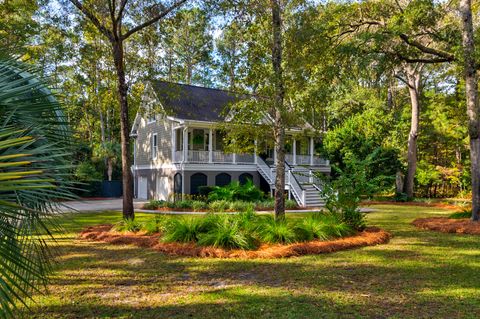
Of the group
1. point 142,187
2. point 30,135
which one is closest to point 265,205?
point 142,187

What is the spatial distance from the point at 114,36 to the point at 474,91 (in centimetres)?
1116

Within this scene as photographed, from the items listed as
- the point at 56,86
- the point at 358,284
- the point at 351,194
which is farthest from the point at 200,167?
the point at 56,86

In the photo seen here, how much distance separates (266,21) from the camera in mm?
10578

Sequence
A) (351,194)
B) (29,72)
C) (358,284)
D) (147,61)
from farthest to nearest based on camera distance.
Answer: (147,61) < (351,194) < (358,284) < (29,72)

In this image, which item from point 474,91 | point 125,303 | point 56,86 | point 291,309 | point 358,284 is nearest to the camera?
point 56,86

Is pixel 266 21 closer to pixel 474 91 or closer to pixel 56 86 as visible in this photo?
pixel 474 91

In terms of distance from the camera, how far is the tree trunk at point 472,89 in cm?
1155

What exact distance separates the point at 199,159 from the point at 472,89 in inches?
544

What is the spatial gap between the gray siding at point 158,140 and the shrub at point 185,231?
1313 centimetres

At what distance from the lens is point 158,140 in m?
24.4

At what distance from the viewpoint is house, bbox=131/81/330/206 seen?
20.9 metres

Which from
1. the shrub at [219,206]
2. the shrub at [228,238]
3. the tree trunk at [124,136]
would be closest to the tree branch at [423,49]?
the shrub at [228,238]

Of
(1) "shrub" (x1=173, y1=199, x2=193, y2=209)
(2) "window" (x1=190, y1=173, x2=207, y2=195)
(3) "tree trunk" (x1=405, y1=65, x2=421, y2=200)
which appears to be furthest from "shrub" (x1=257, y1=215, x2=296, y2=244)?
(3) "tree trunk" (x1=405, y1=65, x2=421, y2=200)

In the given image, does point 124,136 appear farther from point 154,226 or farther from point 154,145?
point 154,145
